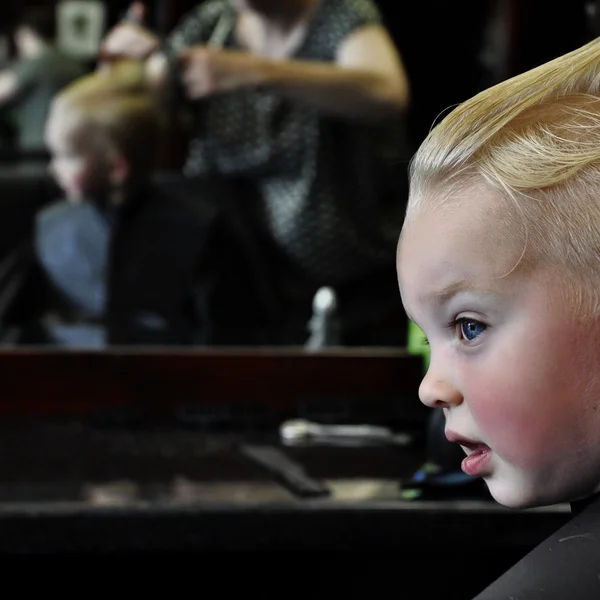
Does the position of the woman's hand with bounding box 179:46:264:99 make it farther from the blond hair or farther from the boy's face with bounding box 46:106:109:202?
the boy's face with bounding box 46:106:109:202

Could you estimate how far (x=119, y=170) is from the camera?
1.80 meters

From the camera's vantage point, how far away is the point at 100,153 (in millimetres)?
1790

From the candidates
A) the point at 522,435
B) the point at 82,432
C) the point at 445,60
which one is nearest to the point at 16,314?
the point at 82,432

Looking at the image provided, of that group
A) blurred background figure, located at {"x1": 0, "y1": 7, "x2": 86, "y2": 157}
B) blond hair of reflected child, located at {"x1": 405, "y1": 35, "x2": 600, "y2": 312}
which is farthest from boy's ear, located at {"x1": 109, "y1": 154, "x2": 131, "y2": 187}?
blond hair of reflected child, located at {"x1": 405, "y1": 35, "x2": 600, "y2": 312}

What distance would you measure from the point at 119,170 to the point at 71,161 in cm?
8

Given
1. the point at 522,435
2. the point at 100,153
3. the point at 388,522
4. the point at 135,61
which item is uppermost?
the point at 135,61

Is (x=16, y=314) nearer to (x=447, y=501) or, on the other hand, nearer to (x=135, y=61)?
(x=135, y=61)

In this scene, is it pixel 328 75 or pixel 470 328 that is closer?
pixel 470 328

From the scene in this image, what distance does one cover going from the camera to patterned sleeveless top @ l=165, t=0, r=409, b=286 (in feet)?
5.79

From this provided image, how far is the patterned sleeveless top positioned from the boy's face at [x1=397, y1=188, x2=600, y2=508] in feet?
3.50

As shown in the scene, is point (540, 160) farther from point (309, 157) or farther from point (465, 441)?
point (309, 157)

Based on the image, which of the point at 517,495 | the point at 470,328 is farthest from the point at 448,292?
the point at 517,495

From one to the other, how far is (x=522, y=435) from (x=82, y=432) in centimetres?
109

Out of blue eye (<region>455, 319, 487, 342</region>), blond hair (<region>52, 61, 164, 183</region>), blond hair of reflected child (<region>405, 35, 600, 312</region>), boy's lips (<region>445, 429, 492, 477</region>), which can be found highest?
blond hair (<region>52, 61, 164, 183</region>)
